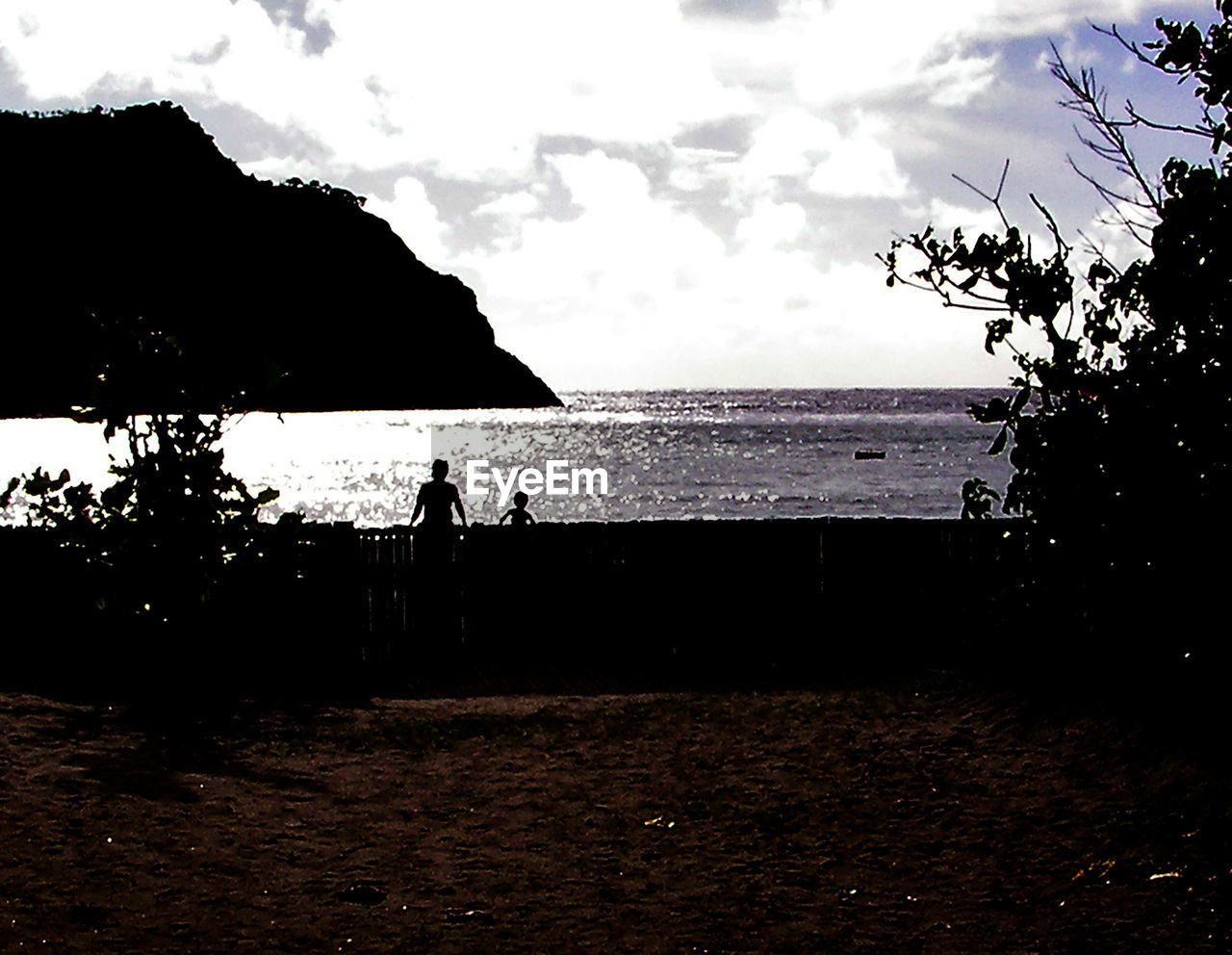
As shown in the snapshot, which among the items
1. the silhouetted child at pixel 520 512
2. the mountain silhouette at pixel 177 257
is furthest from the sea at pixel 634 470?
the silhouetted child at pixel 520 512

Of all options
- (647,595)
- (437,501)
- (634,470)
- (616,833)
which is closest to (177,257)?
(634,470)

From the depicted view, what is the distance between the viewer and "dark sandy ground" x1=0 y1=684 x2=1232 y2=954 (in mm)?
6168

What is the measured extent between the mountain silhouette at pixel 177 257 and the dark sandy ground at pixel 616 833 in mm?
84115

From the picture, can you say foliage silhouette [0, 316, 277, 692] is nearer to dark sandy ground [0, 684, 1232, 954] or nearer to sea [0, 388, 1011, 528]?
dark sandy ground [0, 684, 1232, 954]

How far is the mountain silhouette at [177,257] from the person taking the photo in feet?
367

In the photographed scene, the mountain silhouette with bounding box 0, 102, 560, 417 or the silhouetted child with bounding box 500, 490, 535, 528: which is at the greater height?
the mountain silhouette with bounding box 0, 102, 560, 417

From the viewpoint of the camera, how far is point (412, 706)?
11.8m

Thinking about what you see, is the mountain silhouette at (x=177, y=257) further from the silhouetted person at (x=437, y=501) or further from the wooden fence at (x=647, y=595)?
the wooden fence at (x=647, y=595)

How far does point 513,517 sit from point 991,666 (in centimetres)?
646

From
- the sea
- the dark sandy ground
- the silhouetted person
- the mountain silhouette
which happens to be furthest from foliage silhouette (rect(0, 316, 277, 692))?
the mountain silhouette

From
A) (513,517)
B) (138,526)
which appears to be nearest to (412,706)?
(138,526)

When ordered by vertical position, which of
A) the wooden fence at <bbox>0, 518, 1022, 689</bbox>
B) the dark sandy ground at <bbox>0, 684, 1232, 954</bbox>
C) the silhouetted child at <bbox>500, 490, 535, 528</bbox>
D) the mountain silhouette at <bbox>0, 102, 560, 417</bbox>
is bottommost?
the dark sandy ground at <bbox>0, 684, 1232, 954</bbox>

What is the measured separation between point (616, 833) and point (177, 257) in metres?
121

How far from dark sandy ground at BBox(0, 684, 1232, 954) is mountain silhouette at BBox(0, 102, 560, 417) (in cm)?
8411
